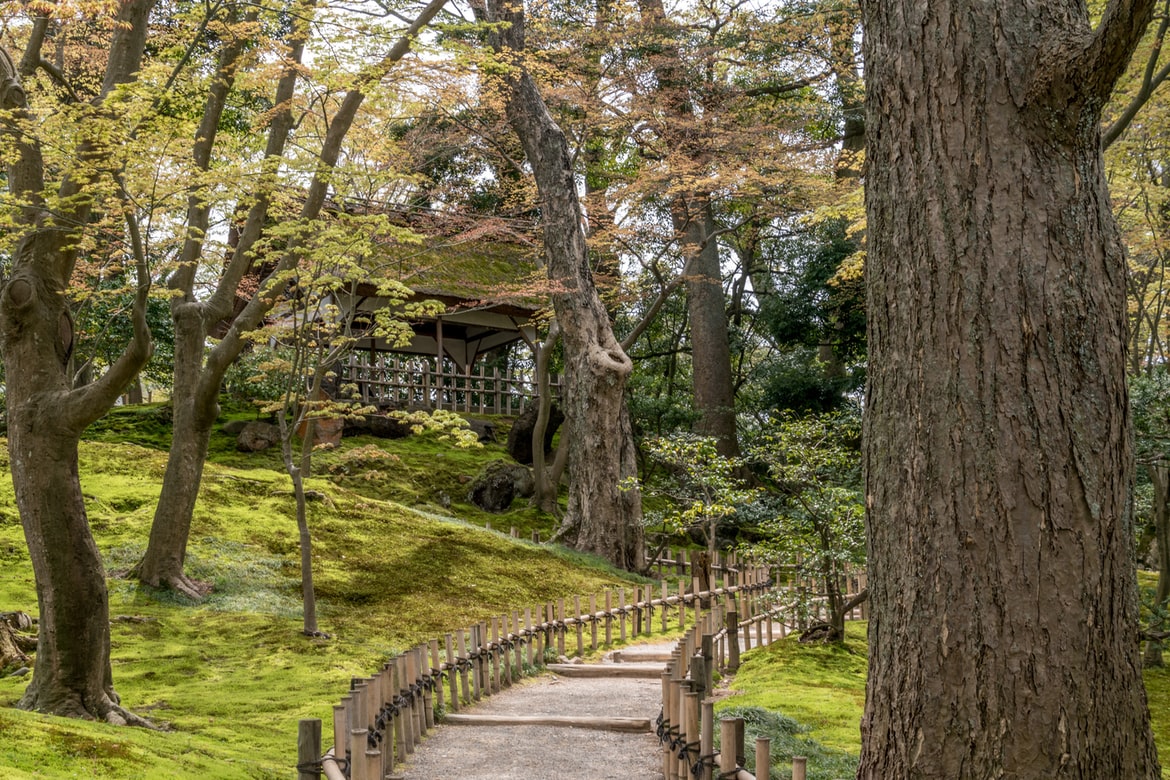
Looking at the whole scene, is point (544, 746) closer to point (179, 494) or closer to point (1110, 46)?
point (1110, 46)

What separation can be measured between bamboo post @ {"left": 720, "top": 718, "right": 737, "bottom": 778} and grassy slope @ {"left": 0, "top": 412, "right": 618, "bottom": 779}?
2.74 metres

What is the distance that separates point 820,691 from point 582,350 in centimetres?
779

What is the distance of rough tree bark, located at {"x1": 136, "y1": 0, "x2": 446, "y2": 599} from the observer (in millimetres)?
9133

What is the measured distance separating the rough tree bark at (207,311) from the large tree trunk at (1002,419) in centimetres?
671

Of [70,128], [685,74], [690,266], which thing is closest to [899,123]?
[70,128]

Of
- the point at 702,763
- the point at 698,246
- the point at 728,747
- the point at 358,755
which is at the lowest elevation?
the point at 702,763

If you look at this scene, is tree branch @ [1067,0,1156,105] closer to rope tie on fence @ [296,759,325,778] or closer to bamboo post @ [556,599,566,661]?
rope tie on fence @ [296,759,325,778]

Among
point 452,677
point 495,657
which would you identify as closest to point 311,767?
point 452,677

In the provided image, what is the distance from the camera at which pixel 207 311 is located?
9672 mm

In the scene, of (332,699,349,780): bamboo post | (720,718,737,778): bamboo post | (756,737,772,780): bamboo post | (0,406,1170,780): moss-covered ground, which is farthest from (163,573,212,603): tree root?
(756,737,772,780): bamboo post

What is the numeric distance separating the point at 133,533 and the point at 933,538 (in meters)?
10.8

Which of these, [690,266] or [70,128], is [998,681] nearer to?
[70,128]

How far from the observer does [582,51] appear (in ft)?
58.4

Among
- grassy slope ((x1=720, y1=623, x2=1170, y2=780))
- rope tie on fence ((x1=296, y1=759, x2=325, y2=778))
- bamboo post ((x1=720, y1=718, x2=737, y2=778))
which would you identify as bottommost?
grassy slope ((x1=720, y1=623, x2=1170, y2=780))
